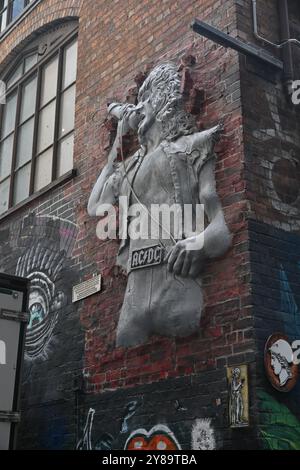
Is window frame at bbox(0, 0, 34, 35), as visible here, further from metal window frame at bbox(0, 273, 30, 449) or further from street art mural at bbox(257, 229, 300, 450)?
street art mural at bbox(257, 229, 300, 450)

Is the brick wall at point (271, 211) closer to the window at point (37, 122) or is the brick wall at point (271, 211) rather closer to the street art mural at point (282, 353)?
the street art mural at point (282, 353)

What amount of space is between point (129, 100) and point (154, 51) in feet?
2.02

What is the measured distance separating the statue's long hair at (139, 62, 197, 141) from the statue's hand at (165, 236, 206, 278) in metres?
1.19

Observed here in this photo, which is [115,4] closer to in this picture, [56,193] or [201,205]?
[56,193]

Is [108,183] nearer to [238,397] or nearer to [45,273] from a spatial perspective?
[45,273]

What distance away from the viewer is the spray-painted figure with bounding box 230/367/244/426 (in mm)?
5309

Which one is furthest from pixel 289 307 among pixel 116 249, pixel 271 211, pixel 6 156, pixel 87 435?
pixel 6 156

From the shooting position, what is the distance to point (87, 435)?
6.80 m

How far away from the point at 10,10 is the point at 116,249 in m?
7.07

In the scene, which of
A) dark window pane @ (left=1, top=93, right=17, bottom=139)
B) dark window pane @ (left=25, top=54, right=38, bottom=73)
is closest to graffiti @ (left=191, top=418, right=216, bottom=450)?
dark window pane @ (left=1, top=93, right=17, bottom=139)

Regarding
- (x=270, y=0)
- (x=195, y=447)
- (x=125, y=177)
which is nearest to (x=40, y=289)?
(x=125, y=177)

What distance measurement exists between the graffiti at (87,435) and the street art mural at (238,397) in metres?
A: 1.94

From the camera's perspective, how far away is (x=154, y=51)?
7543mm

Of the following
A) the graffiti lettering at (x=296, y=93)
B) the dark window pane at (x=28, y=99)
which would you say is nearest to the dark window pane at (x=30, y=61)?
the dark window pane at (x=28, y=99)
